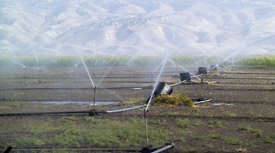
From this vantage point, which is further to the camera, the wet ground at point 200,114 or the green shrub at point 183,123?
the green shrub at point 183,123

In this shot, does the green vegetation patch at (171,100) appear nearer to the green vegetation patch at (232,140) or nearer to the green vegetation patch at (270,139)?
the green vegetation patch at (270,139)

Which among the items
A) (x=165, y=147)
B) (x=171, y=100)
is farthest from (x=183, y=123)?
(x=171, y=100)

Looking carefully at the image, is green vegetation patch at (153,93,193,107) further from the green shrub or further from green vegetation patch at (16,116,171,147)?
green vegetation patch at (16,116,171,147)

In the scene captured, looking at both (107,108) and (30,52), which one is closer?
(107,108)

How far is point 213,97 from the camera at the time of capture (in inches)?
1032

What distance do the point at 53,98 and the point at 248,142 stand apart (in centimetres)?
1477

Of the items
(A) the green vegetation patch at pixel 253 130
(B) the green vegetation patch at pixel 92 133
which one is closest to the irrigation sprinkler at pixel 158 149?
(B) the green vegetation patch at pixel 92 133

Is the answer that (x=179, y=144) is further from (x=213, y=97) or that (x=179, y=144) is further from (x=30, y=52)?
(x=30, y=52)

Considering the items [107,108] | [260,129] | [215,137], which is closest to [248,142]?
[215,137]

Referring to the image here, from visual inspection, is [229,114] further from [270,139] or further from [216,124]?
[270,139]

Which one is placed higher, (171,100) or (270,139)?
(171,100)

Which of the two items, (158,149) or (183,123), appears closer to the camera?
(158,149)

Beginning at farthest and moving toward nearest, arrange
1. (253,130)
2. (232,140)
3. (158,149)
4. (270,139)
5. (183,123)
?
(183,123), (253,130), (270,139), (232,140), (158,149)

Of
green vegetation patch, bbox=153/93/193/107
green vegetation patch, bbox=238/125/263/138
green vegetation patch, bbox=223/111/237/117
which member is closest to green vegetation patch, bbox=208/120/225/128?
green vegetation patch, bbox=238/125/263/138
